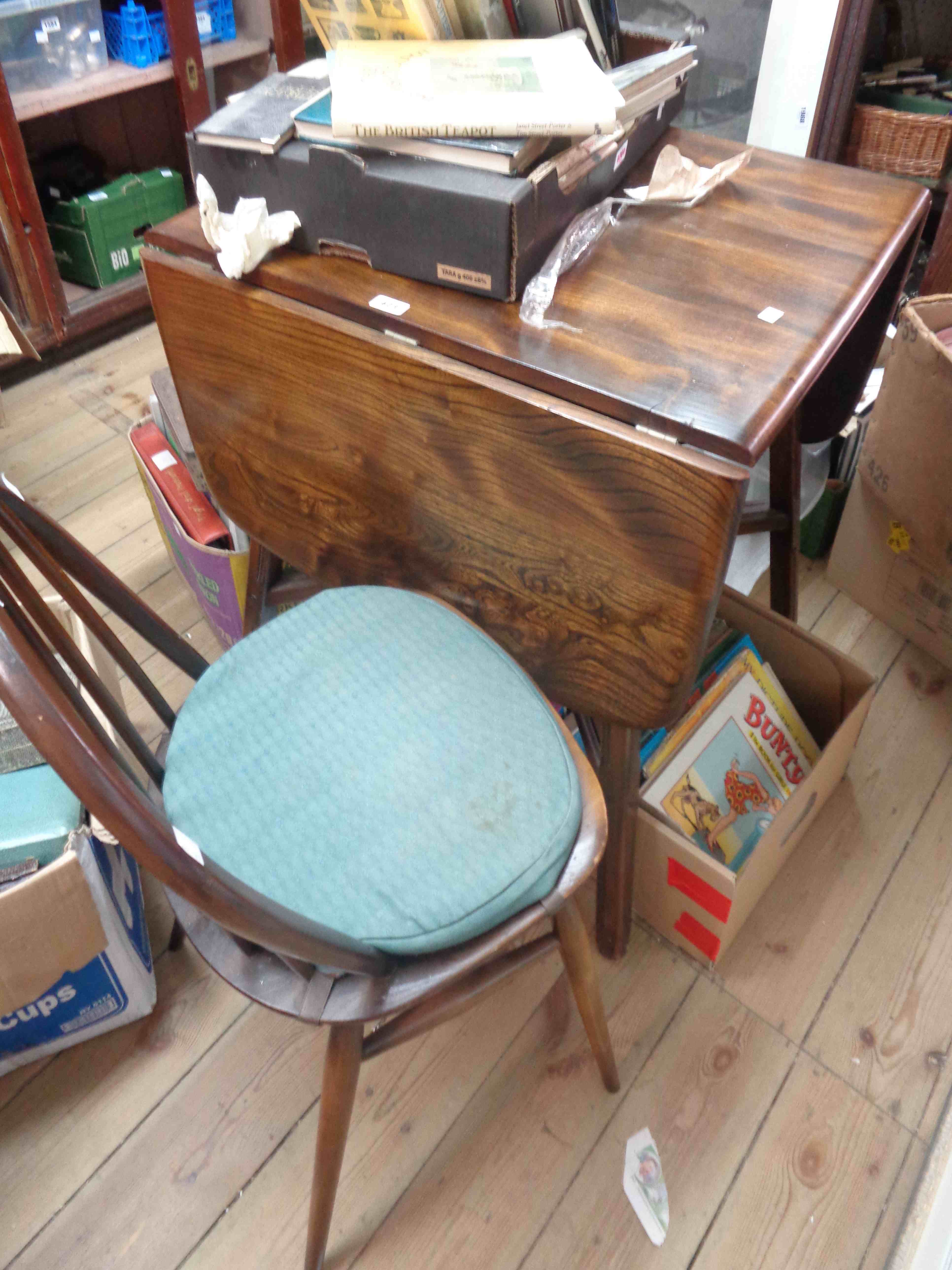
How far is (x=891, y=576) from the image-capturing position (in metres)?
1.62

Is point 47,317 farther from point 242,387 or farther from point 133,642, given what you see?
point 242,387

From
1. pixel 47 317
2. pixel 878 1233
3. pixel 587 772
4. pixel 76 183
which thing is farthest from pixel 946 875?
pixel 76 183

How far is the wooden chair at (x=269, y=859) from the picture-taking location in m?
0.53

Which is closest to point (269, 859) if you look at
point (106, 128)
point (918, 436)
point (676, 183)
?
point (676, 183)

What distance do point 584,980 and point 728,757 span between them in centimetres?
45

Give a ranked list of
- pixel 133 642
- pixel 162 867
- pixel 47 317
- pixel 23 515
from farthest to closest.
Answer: pixel 47 317 < pixel 133 642 < pixel 23 515 < pixel 162 867

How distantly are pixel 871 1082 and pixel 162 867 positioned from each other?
1013 millimetres

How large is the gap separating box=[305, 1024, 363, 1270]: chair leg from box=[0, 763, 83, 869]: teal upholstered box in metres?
0.40

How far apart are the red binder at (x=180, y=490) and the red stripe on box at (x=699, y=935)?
2.93ft

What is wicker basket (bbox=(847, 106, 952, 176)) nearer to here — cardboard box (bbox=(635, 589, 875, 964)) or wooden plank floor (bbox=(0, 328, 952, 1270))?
cardboard box (bbox=(635, 589, 875, 964))

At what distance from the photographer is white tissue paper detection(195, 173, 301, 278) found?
2.99 feet

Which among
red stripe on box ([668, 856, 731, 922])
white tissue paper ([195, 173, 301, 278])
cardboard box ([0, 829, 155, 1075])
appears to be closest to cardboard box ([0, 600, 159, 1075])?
cardboard box ([0, 829, 155, 1075])

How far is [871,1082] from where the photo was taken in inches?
45.0

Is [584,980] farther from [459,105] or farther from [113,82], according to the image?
[113,82]
